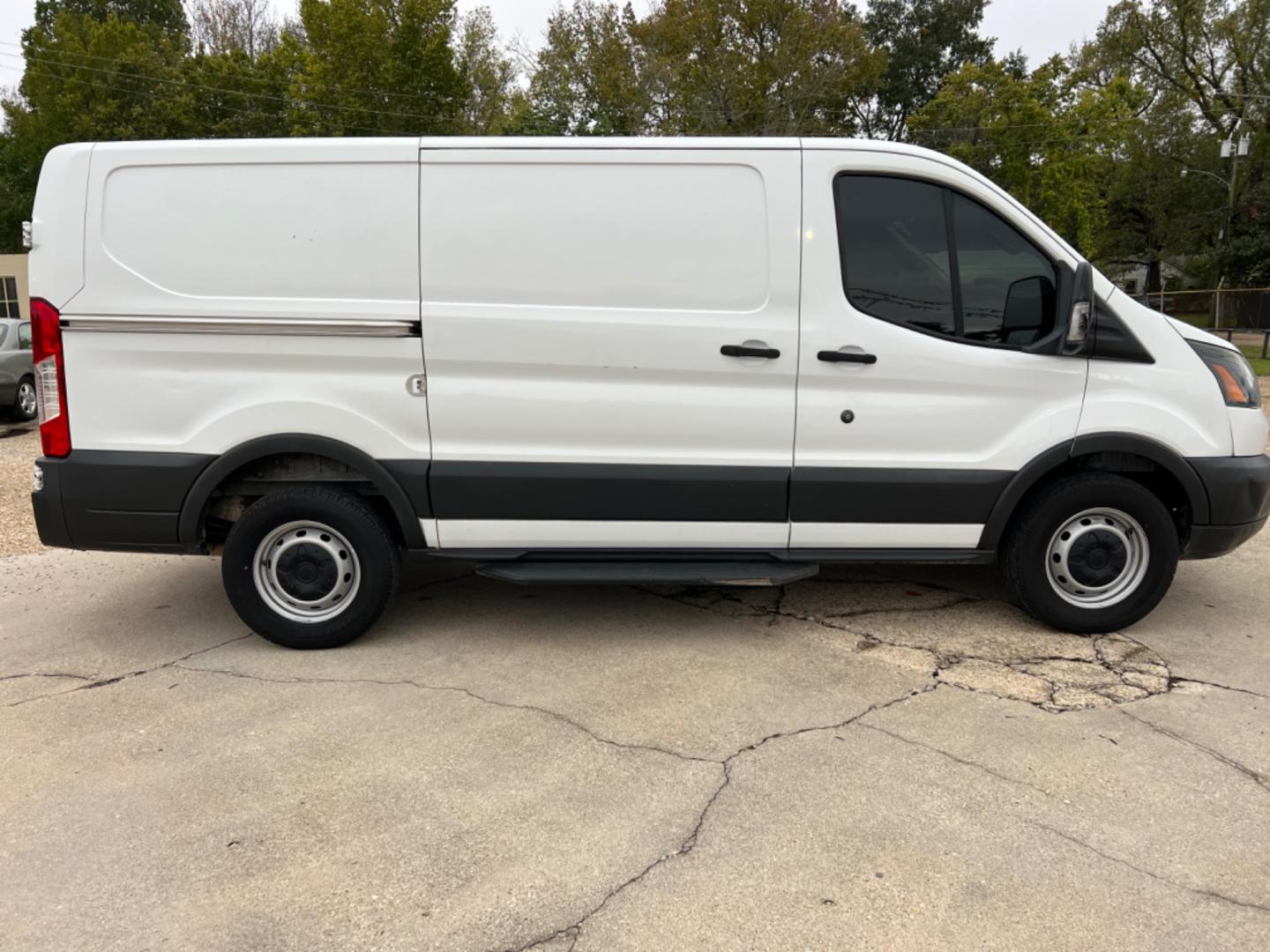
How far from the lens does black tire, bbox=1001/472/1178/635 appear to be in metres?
4.00

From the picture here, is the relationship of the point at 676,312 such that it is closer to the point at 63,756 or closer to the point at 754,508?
the point at 754,508

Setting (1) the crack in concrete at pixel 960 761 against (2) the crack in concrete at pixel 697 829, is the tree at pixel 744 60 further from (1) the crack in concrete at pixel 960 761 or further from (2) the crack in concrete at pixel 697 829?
(1) the crack in concrete at pixel 960 761

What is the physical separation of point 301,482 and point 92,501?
2.90ft

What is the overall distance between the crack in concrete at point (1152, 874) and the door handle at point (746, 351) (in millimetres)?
2017

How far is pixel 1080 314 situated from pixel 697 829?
9.05 feet

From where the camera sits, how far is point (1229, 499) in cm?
397

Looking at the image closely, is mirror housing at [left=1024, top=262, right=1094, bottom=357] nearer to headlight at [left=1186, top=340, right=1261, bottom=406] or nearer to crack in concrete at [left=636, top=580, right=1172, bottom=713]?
headlight at [left=1186, top=340, right=1261, bottom=406]

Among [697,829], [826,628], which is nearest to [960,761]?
[697,829]

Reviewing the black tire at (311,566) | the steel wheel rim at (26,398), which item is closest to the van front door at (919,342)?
the black tire at (311,566)

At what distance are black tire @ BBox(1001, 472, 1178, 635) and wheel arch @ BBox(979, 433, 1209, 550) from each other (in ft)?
0.23

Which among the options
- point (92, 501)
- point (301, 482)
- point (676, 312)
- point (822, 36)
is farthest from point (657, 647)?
point (822, 36)

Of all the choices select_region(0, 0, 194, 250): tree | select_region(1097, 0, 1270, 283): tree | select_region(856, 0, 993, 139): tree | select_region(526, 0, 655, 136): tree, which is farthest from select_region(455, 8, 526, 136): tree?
select_region(1097, 0, 1270, 283): tree

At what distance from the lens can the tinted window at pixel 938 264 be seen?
3.86 metres

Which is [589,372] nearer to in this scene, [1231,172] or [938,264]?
[938,264]
